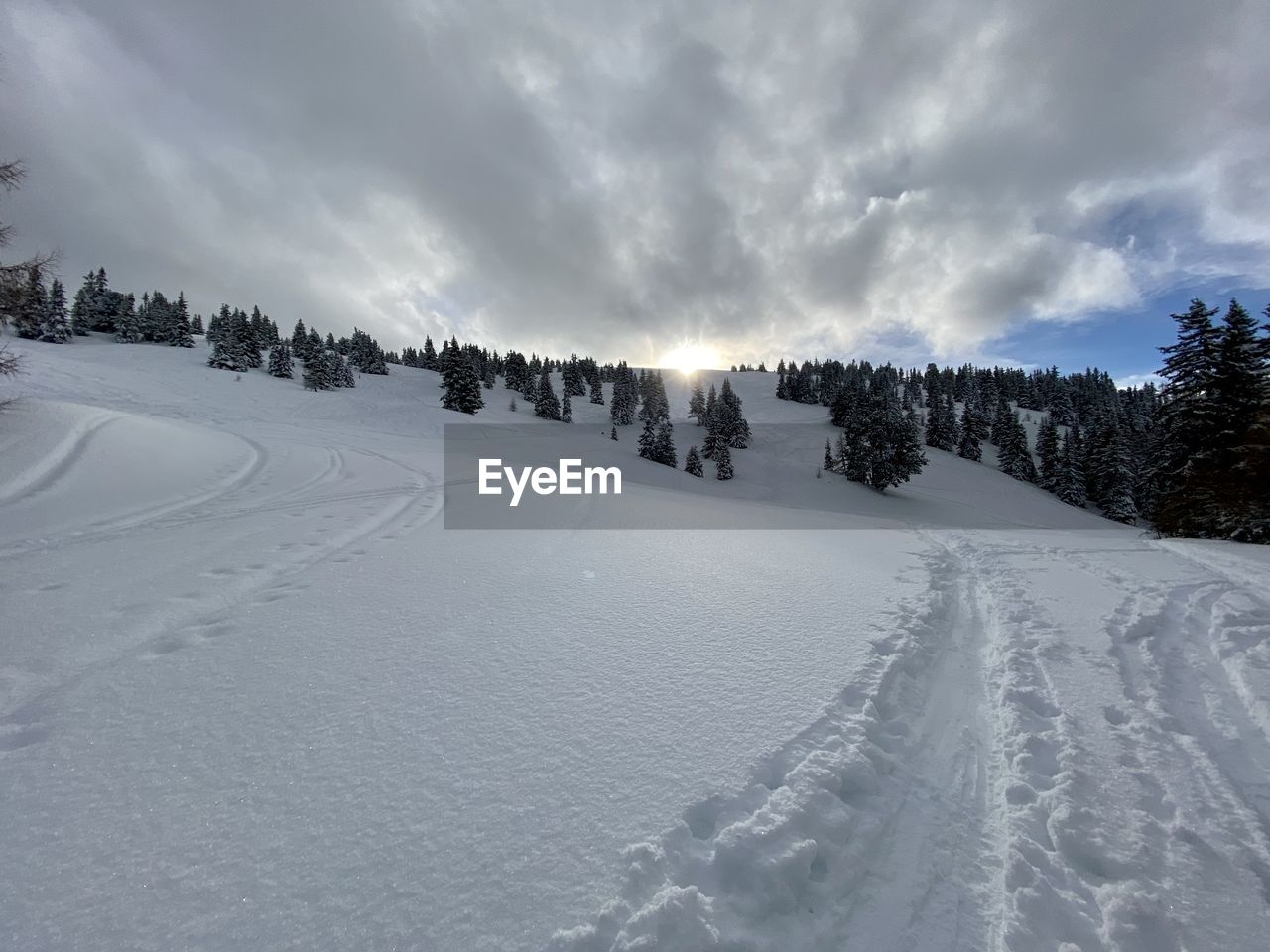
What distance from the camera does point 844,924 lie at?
205 cm

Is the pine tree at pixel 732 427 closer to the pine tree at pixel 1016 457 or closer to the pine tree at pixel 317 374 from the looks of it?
the pine tree at pixel 1016 457

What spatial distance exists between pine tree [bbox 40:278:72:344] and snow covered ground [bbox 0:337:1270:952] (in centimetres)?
7232

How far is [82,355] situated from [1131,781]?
68711 mm

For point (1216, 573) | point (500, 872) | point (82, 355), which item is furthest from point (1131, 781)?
point (82, 355)

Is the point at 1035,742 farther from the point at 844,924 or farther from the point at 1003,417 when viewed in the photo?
the point at 1003,417

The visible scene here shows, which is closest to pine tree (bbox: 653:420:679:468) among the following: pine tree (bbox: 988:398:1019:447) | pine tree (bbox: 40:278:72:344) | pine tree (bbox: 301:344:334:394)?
pine tree (bbox: 301:344:334:394)

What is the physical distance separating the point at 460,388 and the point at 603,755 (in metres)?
49.9

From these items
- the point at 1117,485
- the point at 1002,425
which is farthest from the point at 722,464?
the point at 1002,425

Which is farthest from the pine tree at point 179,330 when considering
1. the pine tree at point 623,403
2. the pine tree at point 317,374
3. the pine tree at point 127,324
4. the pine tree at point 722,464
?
the pine tree at point 722,464

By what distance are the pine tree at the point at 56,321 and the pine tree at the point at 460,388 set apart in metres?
43.1

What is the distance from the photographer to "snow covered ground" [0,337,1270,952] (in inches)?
75.5

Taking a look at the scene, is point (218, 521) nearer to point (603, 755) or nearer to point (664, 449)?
point (603, 755)

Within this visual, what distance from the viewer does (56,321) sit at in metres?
51.2

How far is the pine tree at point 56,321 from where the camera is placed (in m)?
50.2
